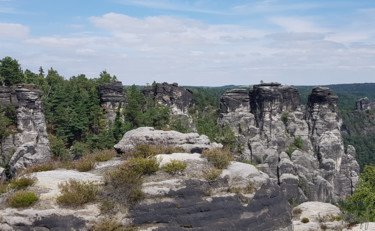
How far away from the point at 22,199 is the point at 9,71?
155 feet

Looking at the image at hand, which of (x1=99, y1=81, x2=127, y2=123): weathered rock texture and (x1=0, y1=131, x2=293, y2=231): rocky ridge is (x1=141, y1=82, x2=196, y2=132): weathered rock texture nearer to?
(x1=99, y1=81, x2=127, y2=123): weathered rock texture

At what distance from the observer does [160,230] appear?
12.8 metres

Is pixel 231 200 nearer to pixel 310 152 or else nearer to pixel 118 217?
pixel 118 217

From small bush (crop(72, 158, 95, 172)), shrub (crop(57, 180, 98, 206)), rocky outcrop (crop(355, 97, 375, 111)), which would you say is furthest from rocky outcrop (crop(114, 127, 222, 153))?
rocky outcrop (crop(355, 97, 375, 111))

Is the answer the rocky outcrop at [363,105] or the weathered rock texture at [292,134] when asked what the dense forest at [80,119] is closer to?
the weathered rock texture at [292,134]

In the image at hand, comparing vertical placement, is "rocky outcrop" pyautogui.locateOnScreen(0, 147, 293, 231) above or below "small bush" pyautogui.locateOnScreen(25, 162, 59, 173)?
below

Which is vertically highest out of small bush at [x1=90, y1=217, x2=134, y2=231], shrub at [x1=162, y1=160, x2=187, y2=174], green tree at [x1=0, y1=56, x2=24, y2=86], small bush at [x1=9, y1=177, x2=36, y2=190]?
green tree at [x1=0, y1=56, x2=24, y2=86]

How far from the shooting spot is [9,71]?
52.4 m

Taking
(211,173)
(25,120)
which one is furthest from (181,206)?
(25,120)

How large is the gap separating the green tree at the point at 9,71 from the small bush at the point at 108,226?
159 feet

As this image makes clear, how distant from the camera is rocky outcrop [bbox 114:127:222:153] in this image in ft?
61.1

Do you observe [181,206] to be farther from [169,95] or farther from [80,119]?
[169,95]

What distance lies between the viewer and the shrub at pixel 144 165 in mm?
14633

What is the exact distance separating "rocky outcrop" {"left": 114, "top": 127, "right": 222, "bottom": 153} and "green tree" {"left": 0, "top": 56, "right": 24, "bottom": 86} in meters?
42.7
